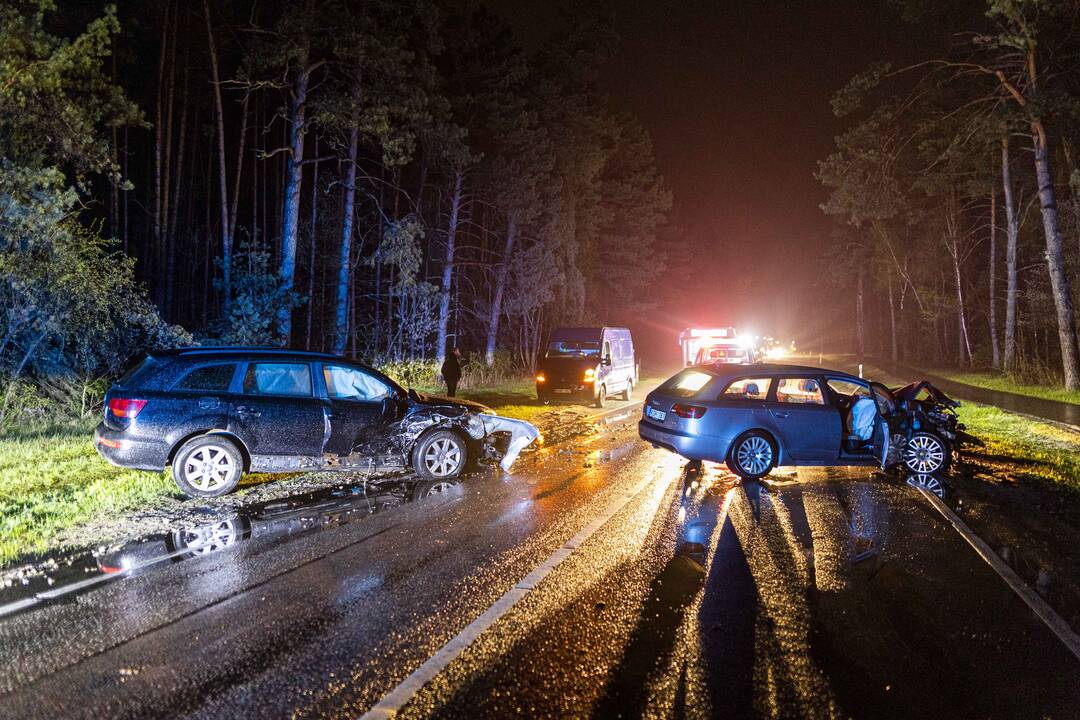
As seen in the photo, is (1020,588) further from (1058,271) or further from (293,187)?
(1058,271)

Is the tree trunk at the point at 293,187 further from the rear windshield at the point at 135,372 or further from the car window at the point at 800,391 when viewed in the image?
the car window at the point at 800,391

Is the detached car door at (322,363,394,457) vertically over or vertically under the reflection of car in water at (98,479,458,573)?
over

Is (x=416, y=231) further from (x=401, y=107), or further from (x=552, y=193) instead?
(x=552, y=193)

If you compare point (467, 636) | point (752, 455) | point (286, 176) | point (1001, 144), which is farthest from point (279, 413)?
point (1001, 144)

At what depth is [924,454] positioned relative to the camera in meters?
9.49

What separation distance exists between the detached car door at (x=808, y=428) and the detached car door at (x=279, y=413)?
19.7ft

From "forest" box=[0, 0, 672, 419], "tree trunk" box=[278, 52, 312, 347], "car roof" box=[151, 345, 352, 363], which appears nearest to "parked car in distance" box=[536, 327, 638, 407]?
"forest" box=[0, 0, 672, 419]

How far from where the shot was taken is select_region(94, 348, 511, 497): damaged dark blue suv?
7.39 meters

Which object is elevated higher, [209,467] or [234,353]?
[234,353]

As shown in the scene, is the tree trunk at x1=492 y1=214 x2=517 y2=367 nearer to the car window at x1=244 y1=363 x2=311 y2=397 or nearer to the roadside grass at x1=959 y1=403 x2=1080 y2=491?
the roadside grass at x1=959 y1=403 x2=1080 y2=491

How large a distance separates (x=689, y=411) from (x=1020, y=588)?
170 inches

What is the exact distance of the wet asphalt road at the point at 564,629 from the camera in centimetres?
328

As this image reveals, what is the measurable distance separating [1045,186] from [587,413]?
17.9 metres

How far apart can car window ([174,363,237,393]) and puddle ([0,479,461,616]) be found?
157 centimetres
